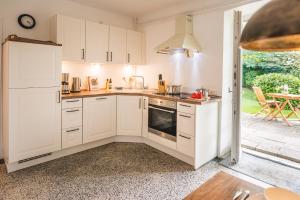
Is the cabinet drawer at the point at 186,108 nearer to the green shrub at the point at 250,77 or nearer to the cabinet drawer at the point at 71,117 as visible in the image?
the cabinet drawer at the point at 71,117

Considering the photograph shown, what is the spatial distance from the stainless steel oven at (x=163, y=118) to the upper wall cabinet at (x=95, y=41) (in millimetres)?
1194

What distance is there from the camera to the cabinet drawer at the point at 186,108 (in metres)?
2.73

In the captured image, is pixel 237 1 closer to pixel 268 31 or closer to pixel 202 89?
pixel 202 89

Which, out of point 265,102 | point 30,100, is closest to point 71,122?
point 30,100

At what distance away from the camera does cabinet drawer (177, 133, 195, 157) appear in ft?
9.06

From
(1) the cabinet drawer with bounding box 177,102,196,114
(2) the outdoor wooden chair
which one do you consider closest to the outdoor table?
(2) the outdoor wooden chair

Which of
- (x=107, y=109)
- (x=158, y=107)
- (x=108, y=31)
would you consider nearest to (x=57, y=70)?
(x=107, y=109)

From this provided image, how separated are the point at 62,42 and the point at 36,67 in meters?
0.70

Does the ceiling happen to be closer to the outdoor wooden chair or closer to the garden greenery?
the garden greenery

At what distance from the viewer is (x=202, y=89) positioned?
319cm

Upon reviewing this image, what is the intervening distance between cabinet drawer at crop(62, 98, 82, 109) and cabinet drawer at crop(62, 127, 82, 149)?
0.36 m

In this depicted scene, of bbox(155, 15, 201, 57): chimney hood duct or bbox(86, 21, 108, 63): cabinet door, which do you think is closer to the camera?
bbox(155, 15, 201, 57): chimney hood duct

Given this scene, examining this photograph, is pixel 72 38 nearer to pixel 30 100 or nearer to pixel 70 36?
pixel 70 36

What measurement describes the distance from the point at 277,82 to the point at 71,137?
20.1 feet
